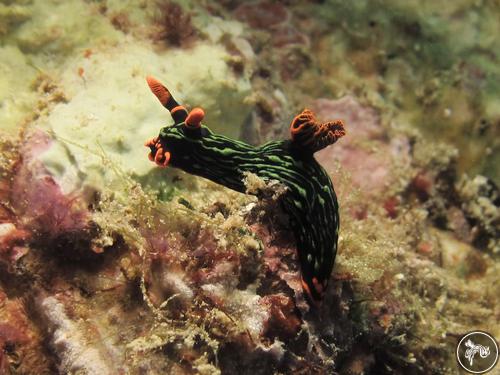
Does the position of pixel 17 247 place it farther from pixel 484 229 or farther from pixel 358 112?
pixel 484 229

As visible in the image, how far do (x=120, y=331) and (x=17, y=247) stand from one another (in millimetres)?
1013

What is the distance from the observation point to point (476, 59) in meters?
6.11

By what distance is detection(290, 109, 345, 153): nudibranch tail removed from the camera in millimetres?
2959

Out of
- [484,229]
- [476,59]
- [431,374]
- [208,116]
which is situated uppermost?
[476,59]

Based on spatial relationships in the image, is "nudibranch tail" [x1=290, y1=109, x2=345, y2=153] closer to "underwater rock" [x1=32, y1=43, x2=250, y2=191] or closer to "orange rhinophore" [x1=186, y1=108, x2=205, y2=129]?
"orange rhinophore" [x1=186, y1=108, x2=205, y2=129]

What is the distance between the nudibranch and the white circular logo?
208 cm

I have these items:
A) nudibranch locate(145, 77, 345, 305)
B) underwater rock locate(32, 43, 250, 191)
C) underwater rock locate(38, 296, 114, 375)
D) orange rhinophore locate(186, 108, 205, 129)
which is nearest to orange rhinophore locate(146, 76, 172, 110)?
nudibranch locate(145, 77, 345, 305)

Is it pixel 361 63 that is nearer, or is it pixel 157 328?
pixel 157 328

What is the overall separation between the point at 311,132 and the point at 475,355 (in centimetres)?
301

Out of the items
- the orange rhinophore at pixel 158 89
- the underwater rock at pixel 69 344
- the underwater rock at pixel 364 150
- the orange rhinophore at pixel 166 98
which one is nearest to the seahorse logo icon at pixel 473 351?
the underwater rock at pixel 364 150

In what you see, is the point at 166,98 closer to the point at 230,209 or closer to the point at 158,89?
the point at 158,89

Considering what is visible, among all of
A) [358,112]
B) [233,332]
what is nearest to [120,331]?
[233,332]

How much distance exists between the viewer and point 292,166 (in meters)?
3.11

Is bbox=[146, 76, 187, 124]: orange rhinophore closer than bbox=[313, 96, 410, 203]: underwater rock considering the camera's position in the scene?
Yes
